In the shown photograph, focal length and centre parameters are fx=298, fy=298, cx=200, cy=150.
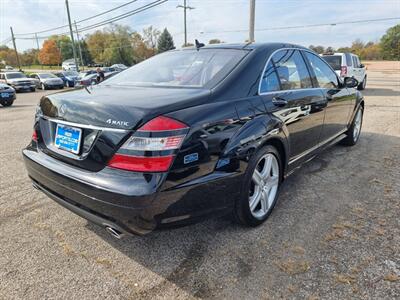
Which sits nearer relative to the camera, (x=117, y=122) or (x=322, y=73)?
(x=117, y=122)

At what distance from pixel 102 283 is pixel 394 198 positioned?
10.0 feet

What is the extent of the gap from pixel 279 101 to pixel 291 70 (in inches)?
25.2

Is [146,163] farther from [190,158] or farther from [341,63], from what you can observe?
[341,63]

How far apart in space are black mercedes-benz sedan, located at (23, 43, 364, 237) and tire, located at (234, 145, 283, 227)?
1cm

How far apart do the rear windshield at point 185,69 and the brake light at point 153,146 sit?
672 mm

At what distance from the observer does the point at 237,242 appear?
2.47m

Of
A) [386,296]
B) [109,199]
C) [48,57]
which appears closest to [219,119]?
[109,199]

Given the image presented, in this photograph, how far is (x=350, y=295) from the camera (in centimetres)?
191

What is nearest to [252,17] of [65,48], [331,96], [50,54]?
[331,96]

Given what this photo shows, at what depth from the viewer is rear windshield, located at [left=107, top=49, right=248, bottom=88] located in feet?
8.16

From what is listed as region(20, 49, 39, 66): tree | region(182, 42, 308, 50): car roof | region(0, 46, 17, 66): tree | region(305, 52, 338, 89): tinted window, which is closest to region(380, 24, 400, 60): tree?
region(305, 52, 338, 89): tinted window

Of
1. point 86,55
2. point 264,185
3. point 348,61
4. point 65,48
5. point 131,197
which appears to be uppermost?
point 65,48

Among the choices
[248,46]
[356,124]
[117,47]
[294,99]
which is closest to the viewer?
[248,46]

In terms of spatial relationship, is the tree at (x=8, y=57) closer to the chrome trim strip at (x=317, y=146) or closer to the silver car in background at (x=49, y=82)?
the silver car in background at (x=49, y=82)
